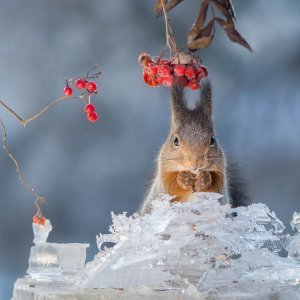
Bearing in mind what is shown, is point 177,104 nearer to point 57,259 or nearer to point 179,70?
point 179,70

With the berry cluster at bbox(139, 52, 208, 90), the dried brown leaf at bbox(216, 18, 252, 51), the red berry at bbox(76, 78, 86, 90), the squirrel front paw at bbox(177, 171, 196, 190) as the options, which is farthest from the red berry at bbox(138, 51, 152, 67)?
the squirrel front paw at bbox(177, 171, 196, 190)

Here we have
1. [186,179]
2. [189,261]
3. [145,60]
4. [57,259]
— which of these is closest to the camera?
[189,261]

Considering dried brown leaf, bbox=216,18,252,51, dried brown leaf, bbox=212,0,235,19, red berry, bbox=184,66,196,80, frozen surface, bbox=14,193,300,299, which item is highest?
red berry, bbox=184,66,196,80

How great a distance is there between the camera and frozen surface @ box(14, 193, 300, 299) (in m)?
0.47

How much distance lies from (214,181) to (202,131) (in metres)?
0.10

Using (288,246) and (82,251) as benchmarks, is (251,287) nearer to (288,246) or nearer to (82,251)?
(288,246)

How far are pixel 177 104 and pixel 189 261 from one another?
2.17 ft

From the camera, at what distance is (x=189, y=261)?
531 mm

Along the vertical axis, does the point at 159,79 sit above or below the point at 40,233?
above

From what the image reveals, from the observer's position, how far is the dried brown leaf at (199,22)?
1.87ft

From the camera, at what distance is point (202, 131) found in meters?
1.15

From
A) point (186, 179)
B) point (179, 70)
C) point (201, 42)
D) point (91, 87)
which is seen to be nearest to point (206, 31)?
point (201, 42)

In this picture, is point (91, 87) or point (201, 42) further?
point (91, 87)

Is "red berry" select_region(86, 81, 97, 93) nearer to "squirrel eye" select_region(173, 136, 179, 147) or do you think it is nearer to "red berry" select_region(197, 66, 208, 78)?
"red berry" select_region(197, 66, 208, 78)
